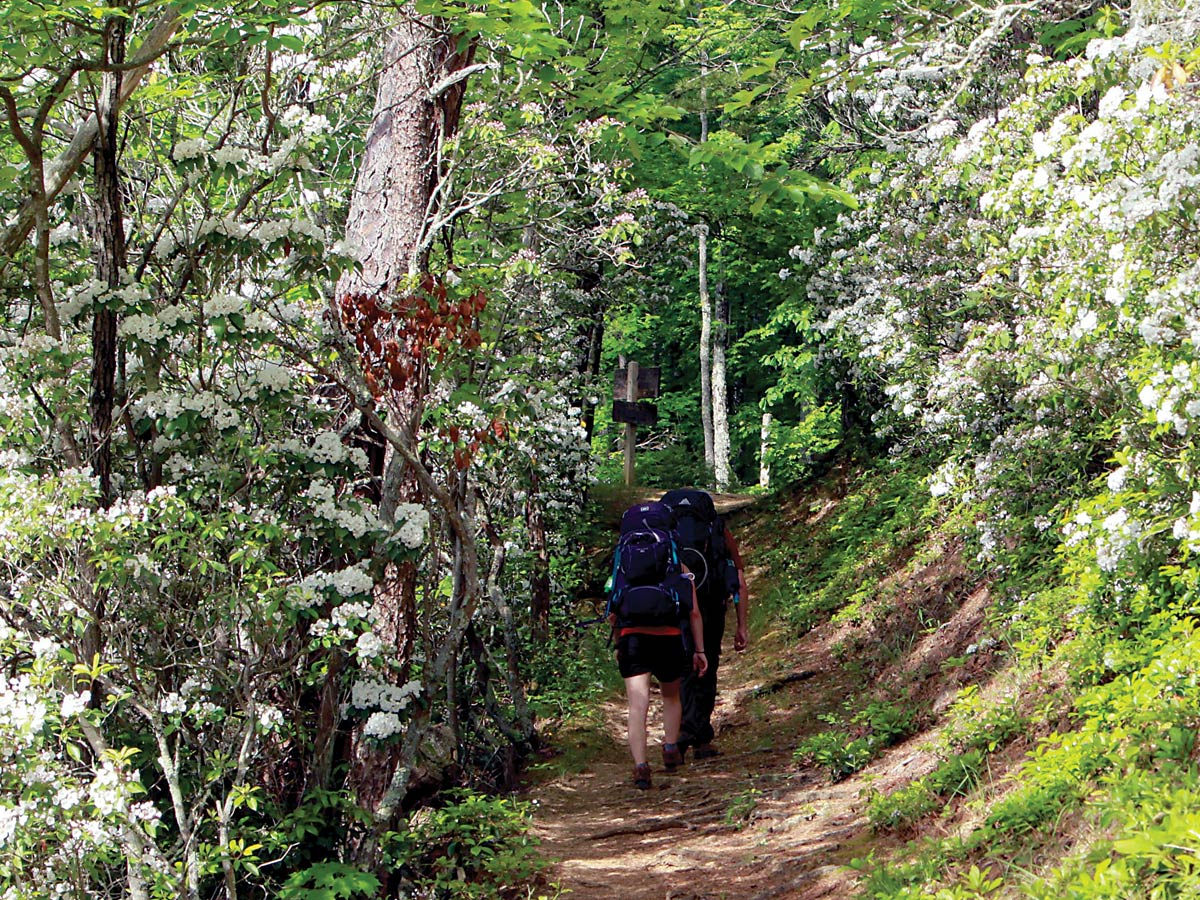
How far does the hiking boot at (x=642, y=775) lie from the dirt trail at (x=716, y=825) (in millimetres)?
99

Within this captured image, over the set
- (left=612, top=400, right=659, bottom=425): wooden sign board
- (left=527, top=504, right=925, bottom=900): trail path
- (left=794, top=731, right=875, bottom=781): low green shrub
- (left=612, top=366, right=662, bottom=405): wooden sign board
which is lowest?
(left=527, top=504, right=925, bottom=900): trail path

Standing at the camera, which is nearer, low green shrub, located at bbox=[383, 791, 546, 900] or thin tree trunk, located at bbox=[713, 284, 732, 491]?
low green shrub, located at bbox=[383, 791, 546, 900]

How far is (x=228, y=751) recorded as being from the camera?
15.9ft

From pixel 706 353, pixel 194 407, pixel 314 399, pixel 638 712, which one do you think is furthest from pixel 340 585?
pixel 706 353

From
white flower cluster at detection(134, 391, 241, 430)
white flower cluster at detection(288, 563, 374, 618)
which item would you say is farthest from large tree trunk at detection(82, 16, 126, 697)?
white flower cluster at detection(288, 563, 374, 618)

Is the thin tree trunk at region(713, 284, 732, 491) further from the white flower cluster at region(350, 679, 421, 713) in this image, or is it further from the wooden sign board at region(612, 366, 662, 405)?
the white flower cluster at region(350, 679, 421, 713)

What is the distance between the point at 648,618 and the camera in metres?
7.16

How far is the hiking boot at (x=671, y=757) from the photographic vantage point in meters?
7.72

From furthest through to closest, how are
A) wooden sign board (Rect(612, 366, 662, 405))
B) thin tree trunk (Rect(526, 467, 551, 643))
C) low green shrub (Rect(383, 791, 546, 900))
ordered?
wooden sign board (Rect(612, 366, 662, 405))
thin tree trunk (Rect(526, 467, 551, 643))
low green shrub (Rect(383, 791, 546, 900))

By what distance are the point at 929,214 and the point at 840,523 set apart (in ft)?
19.5

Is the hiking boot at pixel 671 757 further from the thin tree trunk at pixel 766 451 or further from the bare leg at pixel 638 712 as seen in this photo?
the thin tree trunk at pixel 766 451

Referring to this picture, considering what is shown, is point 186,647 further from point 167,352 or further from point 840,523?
point 840,523

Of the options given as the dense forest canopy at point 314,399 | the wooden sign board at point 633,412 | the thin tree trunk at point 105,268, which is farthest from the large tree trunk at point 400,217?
the wooden sign board at point 633,412

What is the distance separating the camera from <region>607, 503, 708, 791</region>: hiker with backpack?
23.5ft
